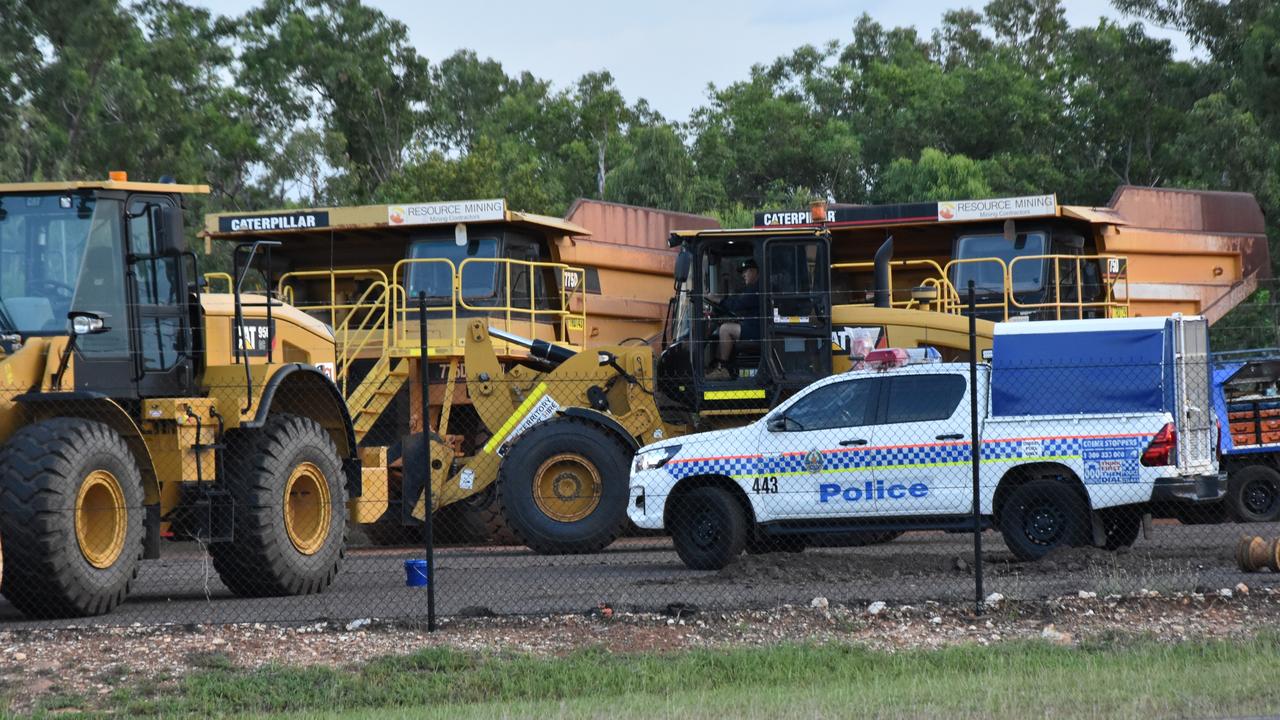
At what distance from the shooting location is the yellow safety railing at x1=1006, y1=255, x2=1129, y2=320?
2108cm

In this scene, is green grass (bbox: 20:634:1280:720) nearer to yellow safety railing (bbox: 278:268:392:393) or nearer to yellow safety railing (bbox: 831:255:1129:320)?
yellow safety railing (bbox: 278:268:392:393)

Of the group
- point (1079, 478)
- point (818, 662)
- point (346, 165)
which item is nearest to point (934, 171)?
point (346, 165)

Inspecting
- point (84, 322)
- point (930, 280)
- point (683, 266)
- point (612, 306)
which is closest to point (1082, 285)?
point (930, 280)

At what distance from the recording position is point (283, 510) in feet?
46.3

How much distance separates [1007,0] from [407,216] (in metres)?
48.6

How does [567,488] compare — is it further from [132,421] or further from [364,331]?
[132,421]

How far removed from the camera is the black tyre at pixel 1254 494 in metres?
21.0

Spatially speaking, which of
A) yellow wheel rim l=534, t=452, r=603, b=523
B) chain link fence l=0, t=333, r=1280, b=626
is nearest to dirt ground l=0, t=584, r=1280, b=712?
chain link fence l=0, t=333, r=1280, b=626

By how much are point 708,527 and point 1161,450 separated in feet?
14.0

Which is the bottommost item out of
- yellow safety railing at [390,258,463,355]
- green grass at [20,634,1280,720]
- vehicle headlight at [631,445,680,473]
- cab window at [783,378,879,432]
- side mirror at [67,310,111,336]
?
green grass at [20,634,1280,720]

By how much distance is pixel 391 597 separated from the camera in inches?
559

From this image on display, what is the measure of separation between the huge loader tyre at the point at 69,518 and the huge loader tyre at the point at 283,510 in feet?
3.88

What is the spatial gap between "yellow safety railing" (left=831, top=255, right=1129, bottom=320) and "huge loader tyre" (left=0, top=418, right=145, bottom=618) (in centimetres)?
1131

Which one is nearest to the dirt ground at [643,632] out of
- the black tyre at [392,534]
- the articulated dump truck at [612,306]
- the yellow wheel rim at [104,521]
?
the yellow wheel rim at [104,521]
